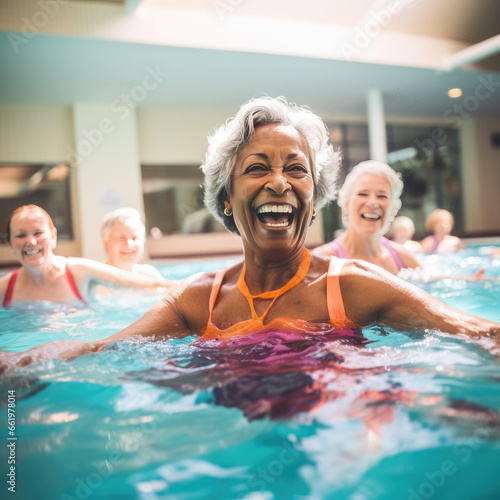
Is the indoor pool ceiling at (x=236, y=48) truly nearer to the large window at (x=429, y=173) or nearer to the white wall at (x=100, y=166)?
the white wall at (x=100, y=166)

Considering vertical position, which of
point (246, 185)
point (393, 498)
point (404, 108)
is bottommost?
point (393, 498)

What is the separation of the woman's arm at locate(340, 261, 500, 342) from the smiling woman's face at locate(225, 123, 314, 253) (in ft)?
1.05

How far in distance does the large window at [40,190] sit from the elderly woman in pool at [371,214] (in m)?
10.4

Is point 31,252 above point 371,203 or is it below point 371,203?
below

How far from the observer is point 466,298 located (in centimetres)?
407

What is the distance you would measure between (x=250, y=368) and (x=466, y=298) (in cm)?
297

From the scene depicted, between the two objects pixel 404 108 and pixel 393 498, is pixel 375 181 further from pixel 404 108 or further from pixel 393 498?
pixel 404 108

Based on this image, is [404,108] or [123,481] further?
[404,108]

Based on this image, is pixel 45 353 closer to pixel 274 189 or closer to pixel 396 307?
pixel 274 189

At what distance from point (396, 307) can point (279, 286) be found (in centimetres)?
53

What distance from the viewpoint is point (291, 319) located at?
2088mm

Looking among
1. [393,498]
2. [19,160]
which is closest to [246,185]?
[393,498]

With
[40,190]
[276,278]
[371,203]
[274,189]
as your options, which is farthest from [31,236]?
[40,190]

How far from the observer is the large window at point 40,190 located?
42.0 ft
